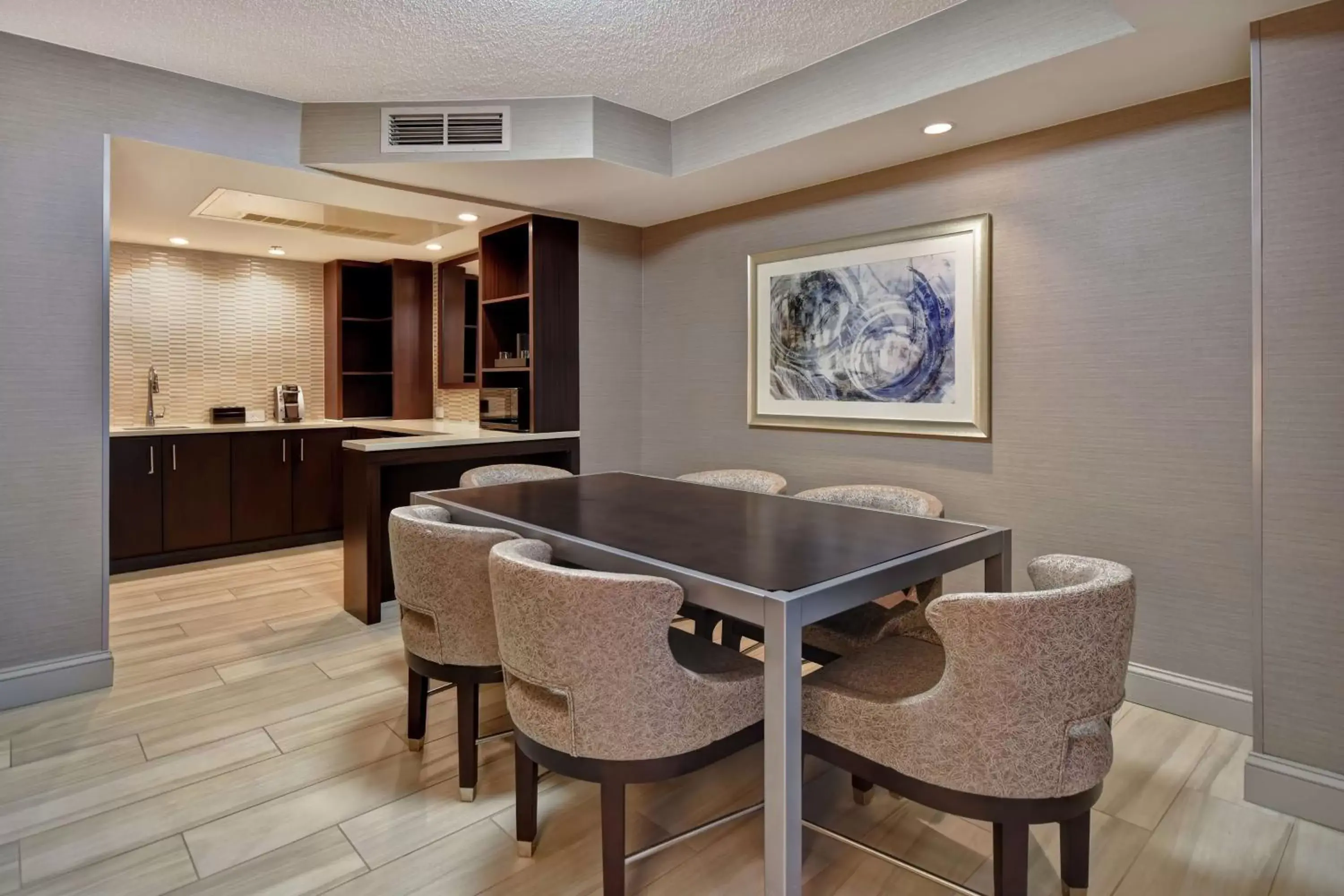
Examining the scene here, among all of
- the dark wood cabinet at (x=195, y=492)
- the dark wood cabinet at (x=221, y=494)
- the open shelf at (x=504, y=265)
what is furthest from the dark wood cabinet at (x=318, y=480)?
the open shelf at (x=504, y=265)

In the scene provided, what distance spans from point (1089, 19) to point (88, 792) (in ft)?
12.6

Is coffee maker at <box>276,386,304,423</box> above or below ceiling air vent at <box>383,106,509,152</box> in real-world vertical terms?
below

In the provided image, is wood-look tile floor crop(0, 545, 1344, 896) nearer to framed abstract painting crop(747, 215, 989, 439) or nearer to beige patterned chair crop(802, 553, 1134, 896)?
beige patterned chair crop(802, 553, 1134, 896)

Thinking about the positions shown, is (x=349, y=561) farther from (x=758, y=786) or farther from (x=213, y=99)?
(x=758, y=786)

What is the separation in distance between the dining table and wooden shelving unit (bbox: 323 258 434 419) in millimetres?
3377

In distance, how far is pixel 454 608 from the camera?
203 centimetres

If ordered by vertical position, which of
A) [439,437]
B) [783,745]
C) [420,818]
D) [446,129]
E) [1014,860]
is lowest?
[420,818]

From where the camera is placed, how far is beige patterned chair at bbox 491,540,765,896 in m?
1.49

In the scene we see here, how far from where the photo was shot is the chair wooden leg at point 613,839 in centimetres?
158

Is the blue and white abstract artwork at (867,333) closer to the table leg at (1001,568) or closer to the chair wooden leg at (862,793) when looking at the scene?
the table leg at (1001,568)

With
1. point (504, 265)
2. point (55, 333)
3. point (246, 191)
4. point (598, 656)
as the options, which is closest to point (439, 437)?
point (504, 265)

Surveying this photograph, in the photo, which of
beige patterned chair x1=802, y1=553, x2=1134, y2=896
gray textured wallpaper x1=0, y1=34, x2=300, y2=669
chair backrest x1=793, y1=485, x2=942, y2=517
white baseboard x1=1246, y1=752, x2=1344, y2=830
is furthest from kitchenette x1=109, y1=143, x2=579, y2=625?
white baseboard x1=1246, y1=752, x2=1344, y2=830

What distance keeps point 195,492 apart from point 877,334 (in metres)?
4.51

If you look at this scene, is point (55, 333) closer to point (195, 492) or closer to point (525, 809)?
point (195, 492)
